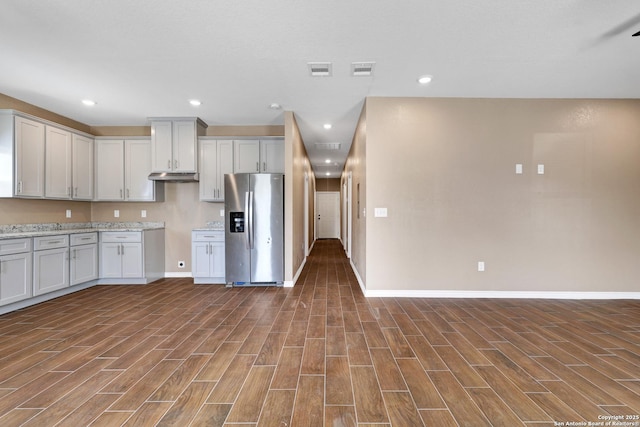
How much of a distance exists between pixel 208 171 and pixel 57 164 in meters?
2.07

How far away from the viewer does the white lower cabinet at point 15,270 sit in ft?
9.65

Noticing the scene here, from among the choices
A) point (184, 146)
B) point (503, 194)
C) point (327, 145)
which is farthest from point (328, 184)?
point (503, 194)

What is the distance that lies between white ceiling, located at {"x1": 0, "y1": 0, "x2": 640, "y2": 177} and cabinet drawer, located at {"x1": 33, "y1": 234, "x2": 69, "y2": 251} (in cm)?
190

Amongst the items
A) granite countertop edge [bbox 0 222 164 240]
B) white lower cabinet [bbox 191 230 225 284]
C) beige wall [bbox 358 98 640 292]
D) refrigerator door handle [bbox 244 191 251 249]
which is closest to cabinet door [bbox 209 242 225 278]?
white lower cabinet [bbox 191 230 225 284]

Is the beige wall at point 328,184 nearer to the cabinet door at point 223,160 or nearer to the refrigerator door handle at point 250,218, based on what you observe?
the cabinet door at point 223,160

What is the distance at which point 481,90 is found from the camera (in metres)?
3.35

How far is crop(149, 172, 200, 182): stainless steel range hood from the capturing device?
430cm

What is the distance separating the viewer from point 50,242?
3426mm

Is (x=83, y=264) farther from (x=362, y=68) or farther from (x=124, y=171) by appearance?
(x=362, y=68)

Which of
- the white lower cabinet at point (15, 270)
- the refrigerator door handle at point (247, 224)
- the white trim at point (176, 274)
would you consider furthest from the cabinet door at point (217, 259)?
the white lower cabinet at point (15, 270)

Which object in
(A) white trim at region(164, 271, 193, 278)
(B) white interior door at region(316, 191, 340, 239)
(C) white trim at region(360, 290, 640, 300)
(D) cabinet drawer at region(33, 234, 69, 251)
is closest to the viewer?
(D) cabinet drawer at region(33, 234, 69, 251)

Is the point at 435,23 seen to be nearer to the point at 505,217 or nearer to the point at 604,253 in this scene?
the point at 505,217

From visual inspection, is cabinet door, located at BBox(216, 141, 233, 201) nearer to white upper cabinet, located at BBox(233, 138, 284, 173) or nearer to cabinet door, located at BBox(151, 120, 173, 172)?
white upper cabinet, located at BBox(233, 138, 284, 173)

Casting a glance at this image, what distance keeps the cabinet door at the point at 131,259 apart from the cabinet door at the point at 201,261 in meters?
0.84
